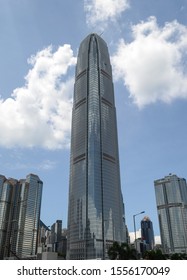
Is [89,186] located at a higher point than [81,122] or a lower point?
lower

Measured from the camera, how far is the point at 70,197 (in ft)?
600

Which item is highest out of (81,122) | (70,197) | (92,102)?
(92,102)

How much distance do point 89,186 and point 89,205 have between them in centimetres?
1166

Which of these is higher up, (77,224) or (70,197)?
(70,197)

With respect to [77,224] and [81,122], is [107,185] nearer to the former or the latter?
[77,224]
